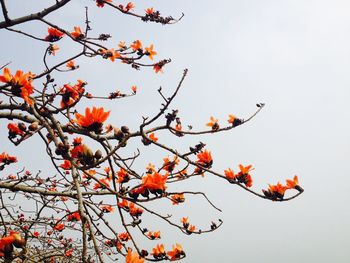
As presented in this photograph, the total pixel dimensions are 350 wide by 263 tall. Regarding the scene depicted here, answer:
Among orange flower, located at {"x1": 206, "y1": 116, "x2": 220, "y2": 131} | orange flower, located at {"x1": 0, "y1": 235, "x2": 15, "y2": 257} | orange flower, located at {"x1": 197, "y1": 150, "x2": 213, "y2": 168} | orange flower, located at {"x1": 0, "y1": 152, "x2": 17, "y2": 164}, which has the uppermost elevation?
orange flower, located at {"x1": 0, "y1": 152, "x2": 17, "y2": 164}

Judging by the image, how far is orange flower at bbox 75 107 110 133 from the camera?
1339mm

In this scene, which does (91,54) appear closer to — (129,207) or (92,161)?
(92,161)

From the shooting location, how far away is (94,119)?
52.9 inches

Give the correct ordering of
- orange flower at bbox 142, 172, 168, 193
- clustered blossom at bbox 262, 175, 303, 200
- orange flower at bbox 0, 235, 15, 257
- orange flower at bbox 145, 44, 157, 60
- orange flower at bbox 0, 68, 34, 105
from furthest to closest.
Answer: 1. orange flower at bbox 145, 44, 157, 60
2. clustered blossom at bbox 262, 175, 303, 200
3. orange flower at bbox 142, 172, 168, 193
4. orange flower at bbox 0, 68, 34, 105
5. orange flower at bbox 0, 235, 15, 257

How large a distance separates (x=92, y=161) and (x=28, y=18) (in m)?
1.08

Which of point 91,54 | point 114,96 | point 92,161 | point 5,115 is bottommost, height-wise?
point 92,161

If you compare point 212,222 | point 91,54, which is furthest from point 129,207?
point 91,54

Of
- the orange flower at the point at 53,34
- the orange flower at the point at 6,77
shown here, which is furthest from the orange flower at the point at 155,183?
the orange flower at the point at 53,34

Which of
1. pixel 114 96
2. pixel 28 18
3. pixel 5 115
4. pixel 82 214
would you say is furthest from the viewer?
pixel 114 96

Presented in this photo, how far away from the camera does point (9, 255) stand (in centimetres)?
134

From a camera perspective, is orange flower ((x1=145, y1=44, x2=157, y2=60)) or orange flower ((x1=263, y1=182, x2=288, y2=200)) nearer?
orange flower ((x1=263, y1=182, x2=288, y2=200))

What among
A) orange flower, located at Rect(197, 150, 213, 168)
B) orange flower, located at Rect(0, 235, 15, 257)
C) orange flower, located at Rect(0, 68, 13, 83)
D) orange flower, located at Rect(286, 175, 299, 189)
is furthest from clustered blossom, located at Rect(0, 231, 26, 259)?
orange flower, located at Rect(286, 175, 299, 189)

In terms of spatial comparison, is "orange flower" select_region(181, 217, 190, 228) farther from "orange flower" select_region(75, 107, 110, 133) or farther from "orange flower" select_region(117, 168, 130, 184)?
"orange flower" select_region(75, 107, 110, 133)

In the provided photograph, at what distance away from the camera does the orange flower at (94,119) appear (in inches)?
52.7
